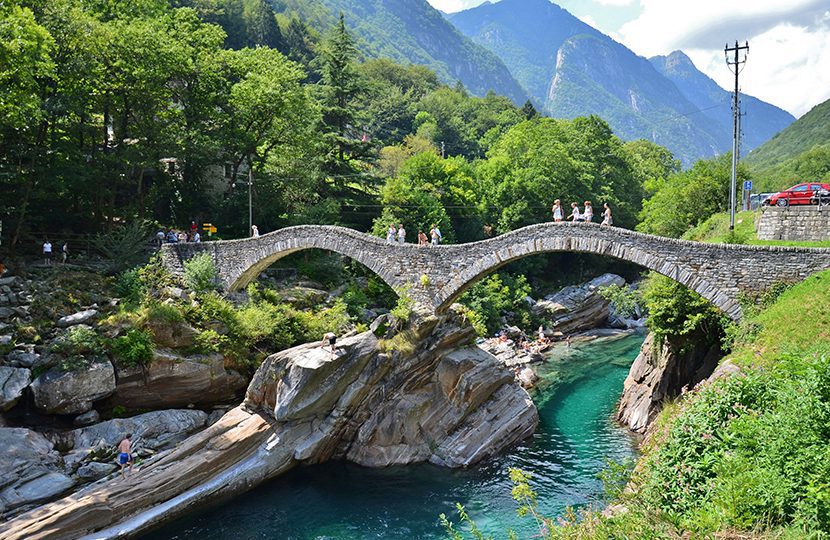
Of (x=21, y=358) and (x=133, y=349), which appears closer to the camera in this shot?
(x=21, y=358)

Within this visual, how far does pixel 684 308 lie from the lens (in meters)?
20.5

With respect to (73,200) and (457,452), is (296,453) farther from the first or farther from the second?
(73,200)

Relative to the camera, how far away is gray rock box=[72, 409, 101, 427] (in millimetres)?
18906

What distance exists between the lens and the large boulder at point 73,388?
18.6 meters

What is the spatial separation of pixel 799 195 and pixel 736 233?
3.05 m

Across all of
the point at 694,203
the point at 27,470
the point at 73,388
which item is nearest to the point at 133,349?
the point at 73,388

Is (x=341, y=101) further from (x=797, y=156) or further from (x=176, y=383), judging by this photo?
(x=797, y=156)

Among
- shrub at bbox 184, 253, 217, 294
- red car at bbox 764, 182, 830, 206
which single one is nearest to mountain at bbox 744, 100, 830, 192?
red car at bbox 764, 182, 830, 206

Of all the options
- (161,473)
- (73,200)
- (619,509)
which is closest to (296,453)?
(161,473)

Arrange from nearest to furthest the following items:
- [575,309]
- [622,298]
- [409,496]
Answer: [409,496] → [622,298] → [575,309]

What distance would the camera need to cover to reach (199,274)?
2727 cm

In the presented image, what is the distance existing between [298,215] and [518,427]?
744 inches

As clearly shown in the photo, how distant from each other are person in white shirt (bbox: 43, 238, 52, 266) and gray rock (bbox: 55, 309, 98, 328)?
5674 mm

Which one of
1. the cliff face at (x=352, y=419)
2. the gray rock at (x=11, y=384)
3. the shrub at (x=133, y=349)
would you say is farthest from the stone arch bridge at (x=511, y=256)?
the gray rock at (x=11, y=384)
